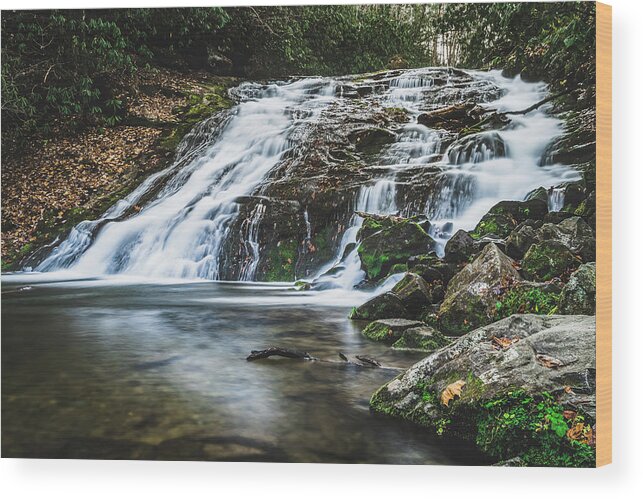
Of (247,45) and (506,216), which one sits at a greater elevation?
(247,45)

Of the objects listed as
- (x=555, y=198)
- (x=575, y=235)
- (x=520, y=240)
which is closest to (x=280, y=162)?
(x=520, y=240)

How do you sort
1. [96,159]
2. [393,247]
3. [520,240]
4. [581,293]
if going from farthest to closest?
1. [96,159]
2. [393,247]
3. [520,240]
4. [581,293]

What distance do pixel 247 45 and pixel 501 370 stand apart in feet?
9.26

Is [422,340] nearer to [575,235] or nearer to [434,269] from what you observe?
[434,269]

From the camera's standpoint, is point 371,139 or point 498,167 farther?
point 371,139

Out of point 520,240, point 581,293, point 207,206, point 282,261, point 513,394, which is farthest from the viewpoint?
point 207,206

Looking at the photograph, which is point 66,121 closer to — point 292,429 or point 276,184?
point 276,184

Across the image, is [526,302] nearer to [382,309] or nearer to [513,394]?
[513,394]

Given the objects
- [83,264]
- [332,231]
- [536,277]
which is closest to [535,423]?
[536,277]

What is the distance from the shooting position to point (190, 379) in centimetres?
372

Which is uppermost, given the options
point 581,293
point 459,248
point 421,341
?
point 459,248

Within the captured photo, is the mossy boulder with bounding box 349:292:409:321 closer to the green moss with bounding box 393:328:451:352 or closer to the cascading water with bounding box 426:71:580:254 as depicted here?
the green moss with bounding box 393:328:451:352

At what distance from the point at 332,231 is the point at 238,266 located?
72 cm

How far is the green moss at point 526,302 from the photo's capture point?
3705 millimetres
